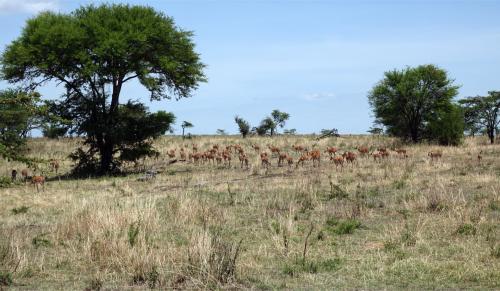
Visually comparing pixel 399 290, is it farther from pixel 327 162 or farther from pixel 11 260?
pixel 327 162

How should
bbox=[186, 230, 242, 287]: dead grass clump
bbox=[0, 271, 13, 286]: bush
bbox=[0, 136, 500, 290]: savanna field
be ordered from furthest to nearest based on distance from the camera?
bbox=[0, 136, 500, 290]: savanna field
bbox=[0, 271, 13, 286]: bush
bbox=[186, 230, 242, 287]: dead grass clump

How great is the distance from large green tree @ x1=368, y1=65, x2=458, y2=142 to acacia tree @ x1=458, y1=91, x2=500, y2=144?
6192 mm

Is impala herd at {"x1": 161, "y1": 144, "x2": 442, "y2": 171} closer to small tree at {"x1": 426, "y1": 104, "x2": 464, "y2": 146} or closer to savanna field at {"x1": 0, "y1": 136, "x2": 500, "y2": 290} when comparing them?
savanna field at {"x1": 0, "y1": 136, "x2": 500, "y2": 290}

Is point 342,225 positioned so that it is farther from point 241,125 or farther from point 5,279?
point 241,125

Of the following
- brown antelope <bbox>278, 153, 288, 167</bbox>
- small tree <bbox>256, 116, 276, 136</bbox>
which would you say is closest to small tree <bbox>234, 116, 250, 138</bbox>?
small tree <bbox>256, 116, 276, 136</bbox>

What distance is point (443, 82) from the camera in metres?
42.5

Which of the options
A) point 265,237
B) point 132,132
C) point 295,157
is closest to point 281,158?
point 295,157

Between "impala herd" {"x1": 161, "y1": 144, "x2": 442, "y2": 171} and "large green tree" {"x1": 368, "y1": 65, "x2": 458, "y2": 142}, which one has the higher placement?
"large green tree" {"x1": 368, "y1": 65, "x2": 458, "y2": 142}

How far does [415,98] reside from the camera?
139 ft

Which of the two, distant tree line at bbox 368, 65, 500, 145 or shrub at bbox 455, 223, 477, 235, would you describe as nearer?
shrub at bbox 455, 223, 477, 235

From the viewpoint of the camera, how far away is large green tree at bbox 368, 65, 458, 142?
42.3 m

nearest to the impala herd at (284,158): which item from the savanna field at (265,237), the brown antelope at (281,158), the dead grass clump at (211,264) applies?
the brown antelope at (281,158)

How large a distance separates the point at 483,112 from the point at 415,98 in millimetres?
9280

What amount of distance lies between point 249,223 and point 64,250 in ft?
13.9
